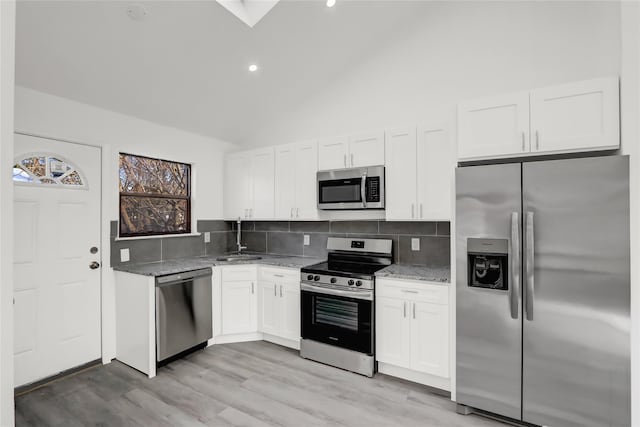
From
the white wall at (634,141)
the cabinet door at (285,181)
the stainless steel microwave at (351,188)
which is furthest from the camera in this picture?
the cabinet door at (285,181)

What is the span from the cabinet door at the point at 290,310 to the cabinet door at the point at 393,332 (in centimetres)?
90

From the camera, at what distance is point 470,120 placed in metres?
2.32

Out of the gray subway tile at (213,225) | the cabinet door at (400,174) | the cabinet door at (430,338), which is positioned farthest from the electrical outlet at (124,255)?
the cabinet door at (430,338)

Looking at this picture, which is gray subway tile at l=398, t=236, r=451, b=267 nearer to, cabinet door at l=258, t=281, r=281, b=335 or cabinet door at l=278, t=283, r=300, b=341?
cabinet door at l=278, t=283, r=300, b=341

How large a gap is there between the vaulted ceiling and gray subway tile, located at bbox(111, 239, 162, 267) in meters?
1.35

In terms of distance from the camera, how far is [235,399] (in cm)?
245

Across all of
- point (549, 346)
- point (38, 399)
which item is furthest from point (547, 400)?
point (38, 399)

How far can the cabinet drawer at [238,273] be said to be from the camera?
11.3 feet

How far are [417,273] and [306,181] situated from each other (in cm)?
159

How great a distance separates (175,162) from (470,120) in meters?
3.28

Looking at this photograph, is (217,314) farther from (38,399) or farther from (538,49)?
(538,49)

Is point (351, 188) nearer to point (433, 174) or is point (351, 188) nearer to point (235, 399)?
point (433, 174)

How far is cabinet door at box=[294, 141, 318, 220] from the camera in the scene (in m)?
3.51

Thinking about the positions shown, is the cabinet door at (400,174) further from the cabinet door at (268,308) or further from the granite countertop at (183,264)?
the cabinet door at (268,308)
